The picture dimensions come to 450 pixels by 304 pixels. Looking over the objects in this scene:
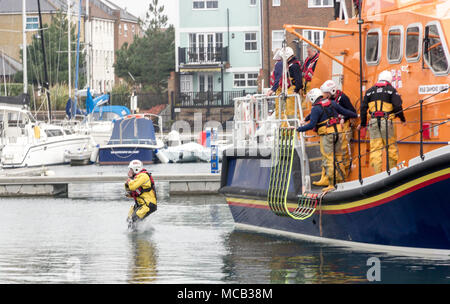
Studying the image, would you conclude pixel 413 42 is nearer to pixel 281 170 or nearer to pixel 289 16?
pixel 281 170

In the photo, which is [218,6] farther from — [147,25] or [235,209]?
[235,209]

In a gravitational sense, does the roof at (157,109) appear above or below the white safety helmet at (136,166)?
above

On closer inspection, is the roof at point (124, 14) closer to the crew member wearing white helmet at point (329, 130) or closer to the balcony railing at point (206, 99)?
the balcony railing at point (206, 99)

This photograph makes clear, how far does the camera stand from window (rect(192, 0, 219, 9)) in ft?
165

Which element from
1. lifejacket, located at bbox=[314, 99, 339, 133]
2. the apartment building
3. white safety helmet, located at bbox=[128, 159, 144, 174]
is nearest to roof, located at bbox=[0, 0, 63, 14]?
the apartment building

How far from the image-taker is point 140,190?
49.0 ft

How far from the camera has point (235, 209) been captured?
1480 cm

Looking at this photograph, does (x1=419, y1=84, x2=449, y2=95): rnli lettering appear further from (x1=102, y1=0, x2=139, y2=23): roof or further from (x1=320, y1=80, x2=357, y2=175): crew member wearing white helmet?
(x1=102, y1=0, x2=139, y2=23): roof

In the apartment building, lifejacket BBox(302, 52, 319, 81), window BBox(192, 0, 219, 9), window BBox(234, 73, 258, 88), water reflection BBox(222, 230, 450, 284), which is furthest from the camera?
window BBox(234, 73, 258, 88)

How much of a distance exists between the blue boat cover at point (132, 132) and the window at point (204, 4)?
54.1ft

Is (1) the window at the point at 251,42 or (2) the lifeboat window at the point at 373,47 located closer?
(2) the lifeboat window at the point at 373,47

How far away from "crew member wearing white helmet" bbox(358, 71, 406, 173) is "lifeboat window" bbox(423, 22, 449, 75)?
57cm

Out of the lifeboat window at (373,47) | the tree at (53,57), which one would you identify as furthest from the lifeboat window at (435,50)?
the tree at (53,57)

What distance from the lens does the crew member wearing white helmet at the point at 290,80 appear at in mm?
13320
